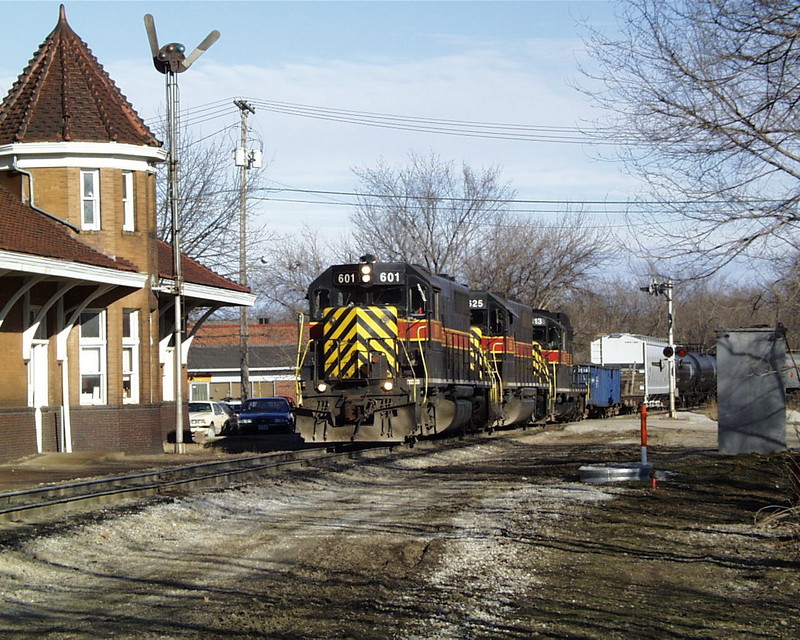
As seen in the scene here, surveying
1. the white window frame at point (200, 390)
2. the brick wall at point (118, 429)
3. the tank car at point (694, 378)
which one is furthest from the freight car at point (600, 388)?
the white window frame at point (200, 390)

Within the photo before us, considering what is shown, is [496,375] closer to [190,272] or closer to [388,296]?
[388,296]

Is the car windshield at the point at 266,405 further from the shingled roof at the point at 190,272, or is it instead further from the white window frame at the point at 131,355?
the white window frame at the point at 131,355

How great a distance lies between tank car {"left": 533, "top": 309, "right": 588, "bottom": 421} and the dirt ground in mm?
19948

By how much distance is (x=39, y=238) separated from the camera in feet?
67.8

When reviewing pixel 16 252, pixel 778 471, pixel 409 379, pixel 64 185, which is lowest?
pixel 778 471

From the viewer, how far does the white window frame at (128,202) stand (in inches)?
950

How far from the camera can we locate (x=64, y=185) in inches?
914

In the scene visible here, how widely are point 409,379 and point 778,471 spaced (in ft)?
23.2

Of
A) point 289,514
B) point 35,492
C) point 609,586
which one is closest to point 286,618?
point 609,586

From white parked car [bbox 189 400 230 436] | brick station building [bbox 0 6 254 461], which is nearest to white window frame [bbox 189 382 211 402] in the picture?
white parked car [bbox 189 400 230 436]

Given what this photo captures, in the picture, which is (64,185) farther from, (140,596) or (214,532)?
(140,596)

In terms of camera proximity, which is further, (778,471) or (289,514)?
(778,471)

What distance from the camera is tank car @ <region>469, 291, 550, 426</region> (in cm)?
2747

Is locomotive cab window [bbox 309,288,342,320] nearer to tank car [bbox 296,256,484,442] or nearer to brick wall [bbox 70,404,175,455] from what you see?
tank car [bbox 296,256,484,442]
